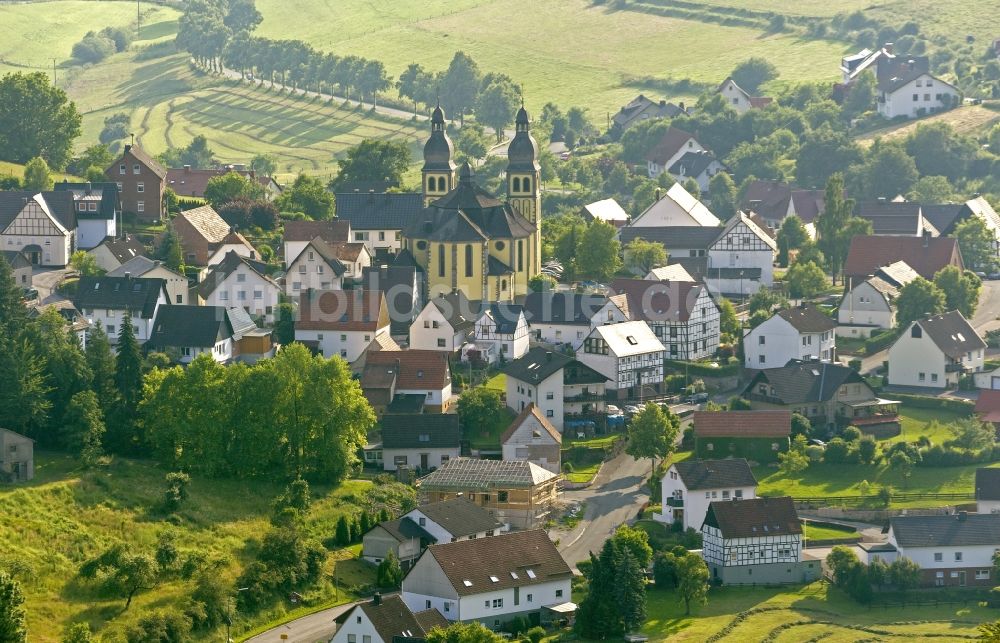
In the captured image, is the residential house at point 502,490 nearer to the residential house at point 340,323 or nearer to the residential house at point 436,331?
the residential house at point 340,323

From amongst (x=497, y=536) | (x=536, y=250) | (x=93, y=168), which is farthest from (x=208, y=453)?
(x=93, y=168)

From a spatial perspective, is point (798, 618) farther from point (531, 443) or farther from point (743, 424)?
point (531, 443)

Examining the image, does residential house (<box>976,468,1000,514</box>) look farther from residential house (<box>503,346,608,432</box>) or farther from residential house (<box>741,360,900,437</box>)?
residential house (<box>503,346,608,432</box>)

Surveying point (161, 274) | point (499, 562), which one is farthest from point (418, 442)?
point (161, 274)

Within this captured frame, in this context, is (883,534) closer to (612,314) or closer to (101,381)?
(612,314)

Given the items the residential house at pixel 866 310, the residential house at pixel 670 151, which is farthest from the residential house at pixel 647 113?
the residential house at pixel 866 310
